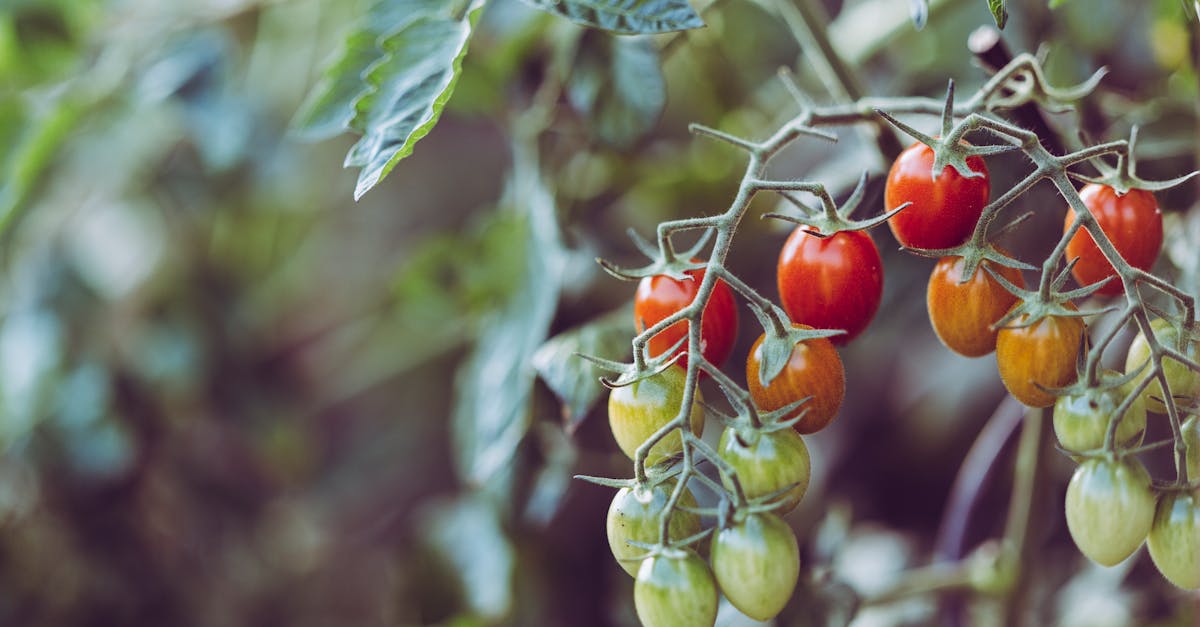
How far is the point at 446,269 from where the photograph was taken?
0.86 metres

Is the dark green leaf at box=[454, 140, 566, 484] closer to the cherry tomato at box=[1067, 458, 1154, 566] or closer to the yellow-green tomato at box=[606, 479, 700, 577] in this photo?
the yellow-green tomato at box=[606, 479, 700, 577]

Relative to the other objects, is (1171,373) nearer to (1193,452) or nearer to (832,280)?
(1193,452)

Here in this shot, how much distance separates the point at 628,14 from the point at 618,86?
0.17 m

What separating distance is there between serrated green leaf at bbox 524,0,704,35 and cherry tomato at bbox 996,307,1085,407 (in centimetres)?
19

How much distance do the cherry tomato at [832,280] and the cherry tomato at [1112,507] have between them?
0.11 m

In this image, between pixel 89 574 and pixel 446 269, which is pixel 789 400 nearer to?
pixel 446 269

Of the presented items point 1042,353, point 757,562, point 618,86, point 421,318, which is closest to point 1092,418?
point 1042,353

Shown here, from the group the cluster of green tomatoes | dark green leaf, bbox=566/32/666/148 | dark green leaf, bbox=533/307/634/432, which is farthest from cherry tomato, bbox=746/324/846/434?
dark green leaf, bbox=566/32/666/148

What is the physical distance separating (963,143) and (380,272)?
1087 millimetres

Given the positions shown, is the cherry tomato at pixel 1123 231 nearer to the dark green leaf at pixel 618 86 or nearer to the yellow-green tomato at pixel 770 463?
the yellow-green tomato at pixel 770 463

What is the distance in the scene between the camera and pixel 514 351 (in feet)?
2.12

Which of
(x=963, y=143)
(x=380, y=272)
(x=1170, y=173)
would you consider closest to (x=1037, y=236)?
(x=1170, y=173)

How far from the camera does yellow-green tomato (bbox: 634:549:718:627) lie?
0.38 metres

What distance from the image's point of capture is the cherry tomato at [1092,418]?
1.23ft
